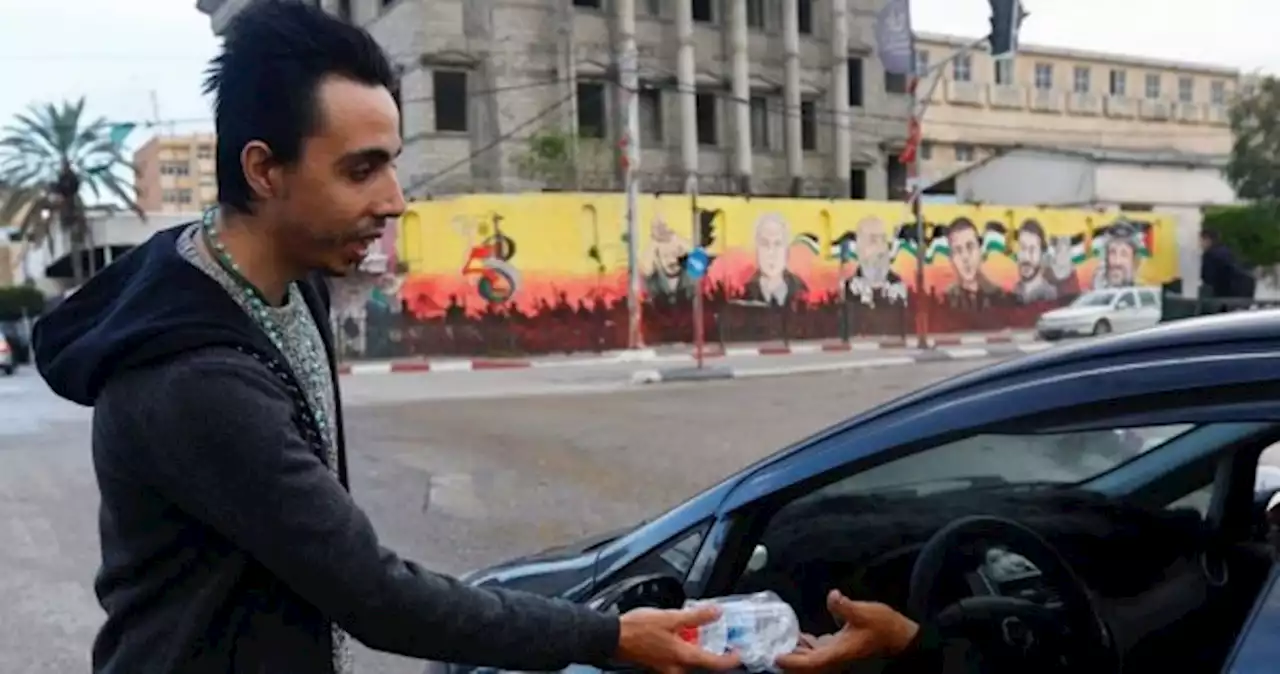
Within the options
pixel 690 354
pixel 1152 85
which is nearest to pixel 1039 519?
pixel 690 354

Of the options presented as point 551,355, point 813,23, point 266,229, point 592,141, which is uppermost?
point 813,23

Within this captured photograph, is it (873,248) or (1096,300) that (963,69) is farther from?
(1096,300)

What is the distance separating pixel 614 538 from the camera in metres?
2.46

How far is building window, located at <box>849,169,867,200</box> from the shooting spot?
38.6 meters

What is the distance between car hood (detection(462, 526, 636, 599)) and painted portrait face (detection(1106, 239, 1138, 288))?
33657 mm

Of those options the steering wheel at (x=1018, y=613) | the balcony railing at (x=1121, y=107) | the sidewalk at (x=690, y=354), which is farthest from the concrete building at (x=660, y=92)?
the steering wheel at (x=1018, y=613)

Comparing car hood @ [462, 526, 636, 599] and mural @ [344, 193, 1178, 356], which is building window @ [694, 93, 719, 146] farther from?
car hood @ [462, 526, 636, 599]

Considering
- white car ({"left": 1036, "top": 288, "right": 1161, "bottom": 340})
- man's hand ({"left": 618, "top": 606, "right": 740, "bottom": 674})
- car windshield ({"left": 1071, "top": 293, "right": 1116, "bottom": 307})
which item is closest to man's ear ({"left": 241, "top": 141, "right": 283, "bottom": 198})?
man's hand ({"left": 618, "top": 606, "right": 740, "bottom": 674})

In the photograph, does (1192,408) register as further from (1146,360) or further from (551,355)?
(551,355)

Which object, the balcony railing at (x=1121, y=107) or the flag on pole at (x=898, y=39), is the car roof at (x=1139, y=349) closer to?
the flag on pole at (x=898, y=39)

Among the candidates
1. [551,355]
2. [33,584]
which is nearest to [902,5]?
[551,355]

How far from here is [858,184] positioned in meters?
38.7

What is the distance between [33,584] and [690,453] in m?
4.95

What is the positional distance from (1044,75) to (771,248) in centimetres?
2597
